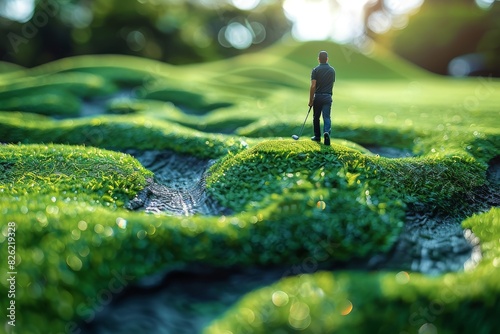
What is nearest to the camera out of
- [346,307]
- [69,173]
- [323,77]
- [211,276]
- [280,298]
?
[346,307]

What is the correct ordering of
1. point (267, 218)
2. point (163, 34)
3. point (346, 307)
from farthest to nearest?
point (163, 34) < point (267, 218) < point (346, 307)

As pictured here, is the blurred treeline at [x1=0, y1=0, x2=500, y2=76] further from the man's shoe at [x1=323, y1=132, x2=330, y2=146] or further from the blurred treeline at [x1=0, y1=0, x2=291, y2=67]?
the man's shoe at [x1=323, y1=132, x2=330, y2=146]

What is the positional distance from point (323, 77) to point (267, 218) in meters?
5.08

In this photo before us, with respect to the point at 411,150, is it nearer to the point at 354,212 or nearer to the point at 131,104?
the point at 354,212

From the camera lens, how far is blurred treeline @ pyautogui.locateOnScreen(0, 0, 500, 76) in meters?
61.5

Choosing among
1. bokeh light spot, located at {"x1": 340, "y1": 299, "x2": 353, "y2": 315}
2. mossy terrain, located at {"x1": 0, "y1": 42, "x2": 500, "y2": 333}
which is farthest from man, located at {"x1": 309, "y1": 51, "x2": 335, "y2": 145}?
bokeh light spot, located at {"x1": 340, "y1": 299, "x2": 353, "y2": 315}

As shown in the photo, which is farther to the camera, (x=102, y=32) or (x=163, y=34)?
(x=163, y=34)

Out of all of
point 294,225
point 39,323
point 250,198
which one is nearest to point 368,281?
point 294,225

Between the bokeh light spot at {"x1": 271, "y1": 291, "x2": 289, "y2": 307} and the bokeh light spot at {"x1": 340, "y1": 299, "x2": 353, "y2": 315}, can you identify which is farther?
the bokeh light spot at {"x1": 271, "y1": 291, "x2": 289, "y2": 307}

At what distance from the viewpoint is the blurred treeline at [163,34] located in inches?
2422

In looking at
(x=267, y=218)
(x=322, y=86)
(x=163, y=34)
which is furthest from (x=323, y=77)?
(x=163, y=34)

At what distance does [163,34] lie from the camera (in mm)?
68875

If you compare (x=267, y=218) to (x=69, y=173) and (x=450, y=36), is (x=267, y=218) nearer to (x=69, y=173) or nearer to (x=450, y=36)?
(x=69, y=173)

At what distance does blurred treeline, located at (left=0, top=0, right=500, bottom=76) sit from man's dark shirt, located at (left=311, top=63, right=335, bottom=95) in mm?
54254
